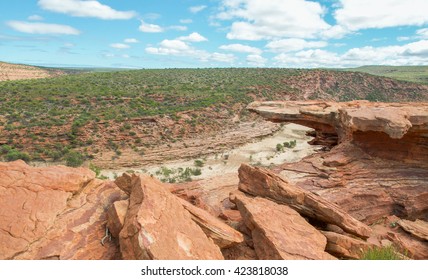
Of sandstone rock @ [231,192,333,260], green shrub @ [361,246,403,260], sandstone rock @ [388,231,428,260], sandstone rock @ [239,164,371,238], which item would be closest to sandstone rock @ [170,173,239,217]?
sandstone rock @ [239,164,371,238]

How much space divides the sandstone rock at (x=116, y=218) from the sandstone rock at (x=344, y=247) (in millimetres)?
6109

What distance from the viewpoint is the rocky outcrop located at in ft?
24.0

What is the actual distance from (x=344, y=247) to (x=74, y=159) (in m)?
30.6

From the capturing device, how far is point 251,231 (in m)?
9.01

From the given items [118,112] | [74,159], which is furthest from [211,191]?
[118,112]

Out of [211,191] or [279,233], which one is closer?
[279,233]

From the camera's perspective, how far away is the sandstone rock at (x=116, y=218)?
303 inches

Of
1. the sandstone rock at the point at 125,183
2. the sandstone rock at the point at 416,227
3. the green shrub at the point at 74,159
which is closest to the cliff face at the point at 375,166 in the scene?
the sandstone rock at the point at 416,227

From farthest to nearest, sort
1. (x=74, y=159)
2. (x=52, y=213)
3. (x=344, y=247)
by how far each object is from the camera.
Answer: (x=74, y=159)
(x=344, y=247)
(x=52, y=213)

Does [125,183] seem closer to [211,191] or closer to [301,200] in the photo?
[211,191]

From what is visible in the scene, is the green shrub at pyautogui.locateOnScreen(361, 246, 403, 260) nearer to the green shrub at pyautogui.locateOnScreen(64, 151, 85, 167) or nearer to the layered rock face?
the layered rock face

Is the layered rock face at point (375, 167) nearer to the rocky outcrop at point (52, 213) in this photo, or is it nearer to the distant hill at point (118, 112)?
the rocky outcrop at point (52, 213)

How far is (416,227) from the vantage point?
12750mm

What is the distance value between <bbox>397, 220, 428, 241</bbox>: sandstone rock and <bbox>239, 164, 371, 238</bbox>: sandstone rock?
3.60m
